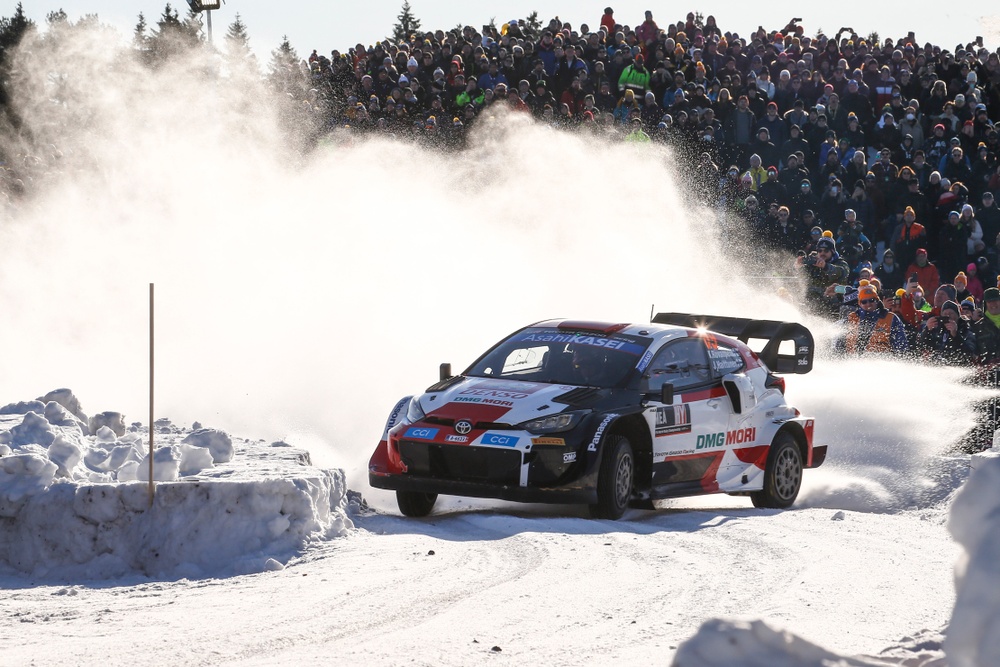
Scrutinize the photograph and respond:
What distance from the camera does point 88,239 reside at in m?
18.8

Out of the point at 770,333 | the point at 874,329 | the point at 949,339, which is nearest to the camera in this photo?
the point at 770,333

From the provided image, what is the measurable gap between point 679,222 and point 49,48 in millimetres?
14202

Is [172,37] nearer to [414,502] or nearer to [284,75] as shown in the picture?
[284,75]

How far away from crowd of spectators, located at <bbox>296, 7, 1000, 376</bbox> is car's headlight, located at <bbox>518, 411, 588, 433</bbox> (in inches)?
380

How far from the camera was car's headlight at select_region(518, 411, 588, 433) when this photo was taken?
8727 mm

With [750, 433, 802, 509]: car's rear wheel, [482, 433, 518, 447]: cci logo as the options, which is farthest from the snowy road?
[750, 433, 802, 509]: car's rear wheel

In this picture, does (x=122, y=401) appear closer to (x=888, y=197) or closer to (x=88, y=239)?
(x=88, y=239)

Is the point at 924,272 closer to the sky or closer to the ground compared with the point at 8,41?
closer to the ground

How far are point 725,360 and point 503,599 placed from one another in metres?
4.73

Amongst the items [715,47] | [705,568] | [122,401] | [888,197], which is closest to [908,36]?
[715,47]

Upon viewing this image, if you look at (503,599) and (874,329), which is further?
(874,329)

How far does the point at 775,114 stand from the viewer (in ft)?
69.0

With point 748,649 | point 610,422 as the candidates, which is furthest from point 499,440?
point 748,649

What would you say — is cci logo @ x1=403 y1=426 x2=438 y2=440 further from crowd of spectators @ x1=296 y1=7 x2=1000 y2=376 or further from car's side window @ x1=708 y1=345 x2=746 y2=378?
crowd of spectators @ x1=296 y1=7 x2=1000 y2=376
